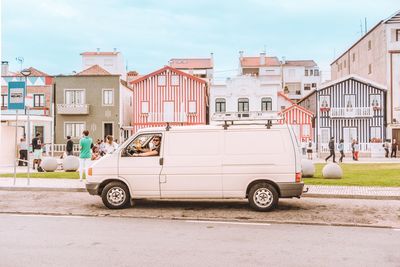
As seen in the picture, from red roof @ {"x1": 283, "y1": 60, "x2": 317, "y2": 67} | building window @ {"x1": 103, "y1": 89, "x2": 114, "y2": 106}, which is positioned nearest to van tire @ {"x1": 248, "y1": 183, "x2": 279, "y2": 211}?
building window @ {"x1": 103, "y1": 89, "x2": 114, "y2": 106}

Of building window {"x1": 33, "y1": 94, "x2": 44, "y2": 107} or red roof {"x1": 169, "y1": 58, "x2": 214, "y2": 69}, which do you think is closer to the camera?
building window {"x1": 33, "y1": 94, "x2": 44, "y2": 107}

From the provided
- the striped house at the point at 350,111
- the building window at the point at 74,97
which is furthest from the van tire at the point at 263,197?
the building window at the point at 74,97

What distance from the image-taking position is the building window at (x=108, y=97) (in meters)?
49.9

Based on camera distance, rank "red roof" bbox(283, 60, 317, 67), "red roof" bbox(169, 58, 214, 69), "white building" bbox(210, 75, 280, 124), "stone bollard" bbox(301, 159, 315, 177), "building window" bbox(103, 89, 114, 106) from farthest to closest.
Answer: "red roof" bbox(283, 60, 317, 67)
"red roof" bbox(169, 58, 214, 69)
"white building" bbox(210, 75, 280, 124)
"building window" bbox(103, 89, 114, 106)
"stone bollard" bbox(301, 159, 315, 177)

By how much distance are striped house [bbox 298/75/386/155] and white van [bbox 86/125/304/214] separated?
36.6m

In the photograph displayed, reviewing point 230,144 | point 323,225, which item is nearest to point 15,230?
Result: point 230,144

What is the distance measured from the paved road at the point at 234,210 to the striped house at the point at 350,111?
116ft

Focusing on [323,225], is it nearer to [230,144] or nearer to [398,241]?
[398,241]

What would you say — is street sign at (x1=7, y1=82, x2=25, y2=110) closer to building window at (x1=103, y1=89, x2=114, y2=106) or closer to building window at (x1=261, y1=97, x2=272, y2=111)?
building window at (x1=103, y1=89, x2=114, y2=106)

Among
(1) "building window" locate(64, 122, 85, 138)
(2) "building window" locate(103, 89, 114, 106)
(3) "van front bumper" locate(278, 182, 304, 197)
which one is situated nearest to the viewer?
(3) "van front bumper" locate(278, 182, 304, 197)

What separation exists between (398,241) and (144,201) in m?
6.42

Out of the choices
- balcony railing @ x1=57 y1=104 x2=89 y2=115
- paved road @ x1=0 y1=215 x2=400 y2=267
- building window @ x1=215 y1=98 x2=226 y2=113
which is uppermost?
building window @ x1=215 y1=98 x2=226 y2=113

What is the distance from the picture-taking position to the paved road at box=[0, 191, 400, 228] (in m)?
10.1

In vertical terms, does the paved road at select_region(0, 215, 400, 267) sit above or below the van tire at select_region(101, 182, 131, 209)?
below
